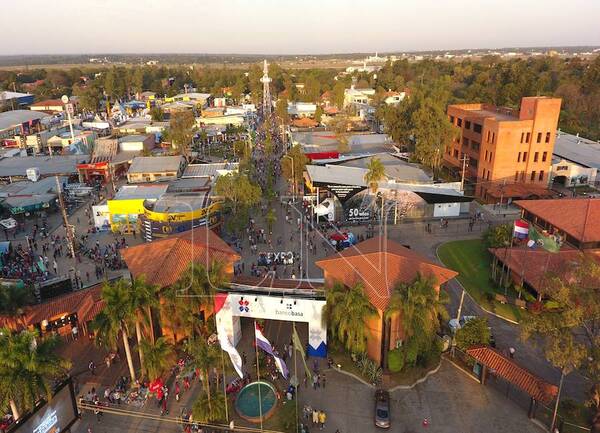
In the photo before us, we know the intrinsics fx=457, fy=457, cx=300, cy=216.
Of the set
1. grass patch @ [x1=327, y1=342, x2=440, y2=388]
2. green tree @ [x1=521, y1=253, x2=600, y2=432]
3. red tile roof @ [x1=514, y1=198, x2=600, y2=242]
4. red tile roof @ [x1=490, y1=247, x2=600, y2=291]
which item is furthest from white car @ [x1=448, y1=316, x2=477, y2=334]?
red tile roof @ [x1=514, y1=198, x2=600, y2=242]

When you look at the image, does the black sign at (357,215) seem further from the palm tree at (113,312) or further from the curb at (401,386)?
the palm tree at (113,312)

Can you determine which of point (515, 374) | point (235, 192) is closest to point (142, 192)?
point (235, 192)

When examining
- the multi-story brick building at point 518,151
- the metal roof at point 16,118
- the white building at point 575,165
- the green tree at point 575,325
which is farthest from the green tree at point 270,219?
the metal roof at point 16,118

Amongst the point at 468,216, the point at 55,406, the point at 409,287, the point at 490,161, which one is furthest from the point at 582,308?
the point at 490,161

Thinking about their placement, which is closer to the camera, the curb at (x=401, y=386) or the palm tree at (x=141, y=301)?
the palm tree at (x=141, y=301)

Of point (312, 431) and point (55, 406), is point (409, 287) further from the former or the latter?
point (55, 406)

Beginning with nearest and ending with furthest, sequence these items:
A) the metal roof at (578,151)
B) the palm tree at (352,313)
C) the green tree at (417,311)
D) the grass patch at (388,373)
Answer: the green tree at (417,311), the palm tree at (352,313), the grass patch at (388,373), the metal roof at (578,151)
